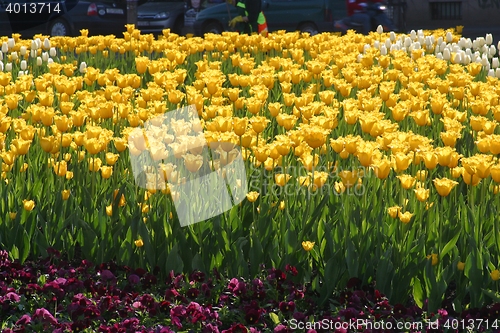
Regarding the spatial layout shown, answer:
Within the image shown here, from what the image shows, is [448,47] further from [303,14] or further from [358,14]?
[303,14]

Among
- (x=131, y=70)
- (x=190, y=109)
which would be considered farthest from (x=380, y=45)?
(x=190, y=109)

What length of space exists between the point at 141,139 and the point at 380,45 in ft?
20.1

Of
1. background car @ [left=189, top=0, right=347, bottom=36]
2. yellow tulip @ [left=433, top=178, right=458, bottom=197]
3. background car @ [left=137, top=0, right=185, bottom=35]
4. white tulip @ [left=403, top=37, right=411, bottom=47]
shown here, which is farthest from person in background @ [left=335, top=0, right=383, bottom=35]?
yellow tulip @ [left=433, top=178, right=458, bottom=197]

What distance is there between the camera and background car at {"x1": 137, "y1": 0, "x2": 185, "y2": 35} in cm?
2011

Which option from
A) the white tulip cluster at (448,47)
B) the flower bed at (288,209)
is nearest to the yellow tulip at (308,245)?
the flower bed at (288,209)

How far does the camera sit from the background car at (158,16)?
2011cm

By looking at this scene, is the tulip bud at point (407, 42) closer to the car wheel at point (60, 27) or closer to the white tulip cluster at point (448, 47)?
the white tulip cluster at point (448, 47)

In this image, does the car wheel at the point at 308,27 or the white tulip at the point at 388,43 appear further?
the car wheel at the point at 308,27

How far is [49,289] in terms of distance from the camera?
362 centimetres

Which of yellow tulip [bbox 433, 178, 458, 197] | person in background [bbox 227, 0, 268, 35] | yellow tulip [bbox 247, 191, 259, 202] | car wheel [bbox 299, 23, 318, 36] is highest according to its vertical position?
person in background [bbox 227, 0, 268, 35]

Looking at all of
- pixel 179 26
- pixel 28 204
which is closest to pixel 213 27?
pixel 179 26

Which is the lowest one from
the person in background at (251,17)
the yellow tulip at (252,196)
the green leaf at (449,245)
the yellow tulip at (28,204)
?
the green leaf at (449,245)

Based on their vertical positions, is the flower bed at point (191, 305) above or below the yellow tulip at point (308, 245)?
below

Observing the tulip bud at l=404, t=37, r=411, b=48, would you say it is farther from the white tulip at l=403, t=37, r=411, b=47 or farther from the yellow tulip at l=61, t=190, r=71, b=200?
the yellow tulip at l=61, t=190, r=71, b=200
